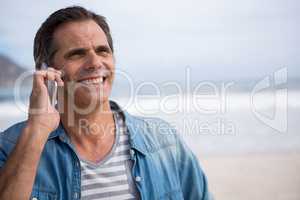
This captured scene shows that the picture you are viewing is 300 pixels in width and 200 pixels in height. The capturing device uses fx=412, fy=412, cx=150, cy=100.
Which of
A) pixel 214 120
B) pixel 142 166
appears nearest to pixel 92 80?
pixel 142 166

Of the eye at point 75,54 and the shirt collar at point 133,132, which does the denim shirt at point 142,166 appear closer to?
the shirt collar at point 133,132

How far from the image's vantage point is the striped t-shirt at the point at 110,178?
1222mm

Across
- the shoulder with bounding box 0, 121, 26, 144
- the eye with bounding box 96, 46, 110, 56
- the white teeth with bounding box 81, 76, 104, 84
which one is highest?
the eye with bounding box 96, 46, 110, 56

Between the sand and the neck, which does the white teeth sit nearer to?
the neck

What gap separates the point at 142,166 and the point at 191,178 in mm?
163

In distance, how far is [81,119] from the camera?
1.33 meters

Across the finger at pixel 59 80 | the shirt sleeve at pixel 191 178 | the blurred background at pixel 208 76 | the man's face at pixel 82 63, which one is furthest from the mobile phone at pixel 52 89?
the blurred background at pixel 208 76

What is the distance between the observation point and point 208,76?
5.50 m

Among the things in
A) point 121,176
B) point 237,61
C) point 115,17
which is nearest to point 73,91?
point 121,176

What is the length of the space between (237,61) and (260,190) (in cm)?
294

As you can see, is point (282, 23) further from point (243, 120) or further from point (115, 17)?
point (115, 17)

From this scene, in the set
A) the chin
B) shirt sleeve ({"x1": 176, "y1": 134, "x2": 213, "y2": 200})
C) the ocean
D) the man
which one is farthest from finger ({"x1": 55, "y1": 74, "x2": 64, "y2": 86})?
the ocean

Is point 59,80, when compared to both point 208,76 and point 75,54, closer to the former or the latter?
point 75,54

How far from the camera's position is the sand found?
10.5ft
